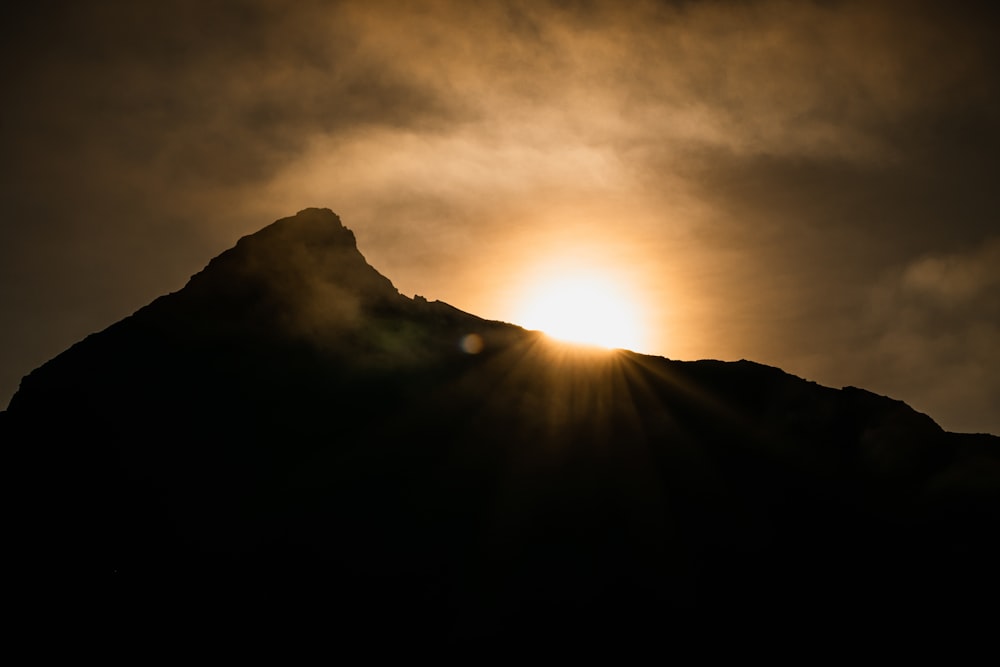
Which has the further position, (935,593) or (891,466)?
(891,466)

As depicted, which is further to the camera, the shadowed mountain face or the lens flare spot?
the lens flare spot

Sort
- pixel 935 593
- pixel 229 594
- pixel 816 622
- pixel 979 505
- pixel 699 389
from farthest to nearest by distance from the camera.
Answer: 1. pixel 699 389
2. pixel 979 505
3. pixel 935 593
4. pixel 816 622
5. pixel 229 594

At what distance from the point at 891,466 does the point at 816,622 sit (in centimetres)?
1539

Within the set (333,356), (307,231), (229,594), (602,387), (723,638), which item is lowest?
(229,594)

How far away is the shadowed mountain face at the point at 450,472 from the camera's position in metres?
43.1

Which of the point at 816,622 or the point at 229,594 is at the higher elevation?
the point at 816,622

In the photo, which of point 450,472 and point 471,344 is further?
point 471,344

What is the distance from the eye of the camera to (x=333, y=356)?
177 ft

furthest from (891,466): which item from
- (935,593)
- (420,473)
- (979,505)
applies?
(420,473)

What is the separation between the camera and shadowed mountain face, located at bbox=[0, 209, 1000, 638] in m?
43.1

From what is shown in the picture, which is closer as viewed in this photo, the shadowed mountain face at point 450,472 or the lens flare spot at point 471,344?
the shadowed mountain face at point 450,472

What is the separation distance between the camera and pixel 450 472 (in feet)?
158

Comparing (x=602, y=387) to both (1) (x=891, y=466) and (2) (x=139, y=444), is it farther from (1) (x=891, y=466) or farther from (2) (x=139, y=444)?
(2) (x=139, y=444)

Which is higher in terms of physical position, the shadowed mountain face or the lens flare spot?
the lens flare spot
